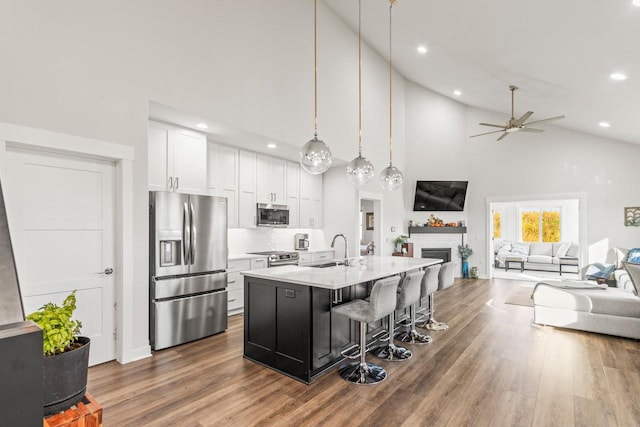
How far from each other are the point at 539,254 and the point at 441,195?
162 inches

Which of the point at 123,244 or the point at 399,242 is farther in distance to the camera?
the point at 399,242

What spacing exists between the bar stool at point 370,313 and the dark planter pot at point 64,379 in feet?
6.95

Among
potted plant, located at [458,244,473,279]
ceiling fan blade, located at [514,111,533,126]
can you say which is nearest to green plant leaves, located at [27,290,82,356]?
ceiling fan blade, located at [514,111,533,126]

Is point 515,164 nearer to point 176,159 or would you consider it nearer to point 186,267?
point 176,159

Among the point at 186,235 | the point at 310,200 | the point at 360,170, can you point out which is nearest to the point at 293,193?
the point at 310,200

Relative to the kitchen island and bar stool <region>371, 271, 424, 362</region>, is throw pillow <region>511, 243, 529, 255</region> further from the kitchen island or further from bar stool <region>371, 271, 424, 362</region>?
the kitchen island

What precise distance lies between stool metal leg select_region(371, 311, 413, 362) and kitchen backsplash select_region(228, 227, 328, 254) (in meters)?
3.05

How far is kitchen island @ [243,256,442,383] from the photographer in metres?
2.94

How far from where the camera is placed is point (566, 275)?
9.27 metres

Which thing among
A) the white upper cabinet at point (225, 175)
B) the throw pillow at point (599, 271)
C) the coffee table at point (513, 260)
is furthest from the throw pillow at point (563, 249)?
the white upper cabinet at point (225, 175)

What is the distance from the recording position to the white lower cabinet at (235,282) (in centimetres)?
493

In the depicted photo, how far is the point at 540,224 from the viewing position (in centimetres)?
1121

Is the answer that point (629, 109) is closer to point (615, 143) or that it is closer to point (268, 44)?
point (615, 143)

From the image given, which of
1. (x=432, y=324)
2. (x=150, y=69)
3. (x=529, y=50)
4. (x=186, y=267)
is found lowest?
(x=432, y=324)
